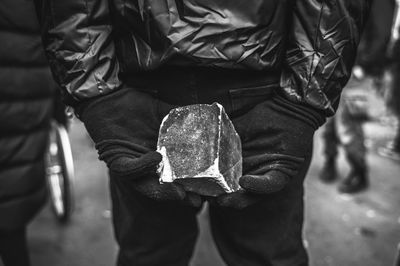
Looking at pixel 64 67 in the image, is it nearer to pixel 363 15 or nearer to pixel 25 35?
pixel 25 35

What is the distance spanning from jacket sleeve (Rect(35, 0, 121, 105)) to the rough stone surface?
24 centimetres

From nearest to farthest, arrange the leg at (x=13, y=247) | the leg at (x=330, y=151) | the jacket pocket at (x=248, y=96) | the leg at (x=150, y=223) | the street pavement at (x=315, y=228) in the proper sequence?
1. the jacket pocket at (x=248, y=96)
2. the leg at (x=150, y=223)
3. the leg at (x=13, y=247)
4. the street pavement at (x=315, y=228)
5. the leg at (x=330, y=151)

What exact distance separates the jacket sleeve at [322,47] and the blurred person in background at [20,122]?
124 centimetres

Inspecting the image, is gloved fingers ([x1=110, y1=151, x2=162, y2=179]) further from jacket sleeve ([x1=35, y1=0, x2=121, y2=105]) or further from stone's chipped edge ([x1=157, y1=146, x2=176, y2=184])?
jacket sleeve ([x1=35, y1=0, x2=121, y2=105])

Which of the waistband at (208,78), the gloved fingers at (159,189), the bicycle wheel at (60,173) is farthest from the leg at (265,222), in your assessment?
the bicycle wheel at (60,173)

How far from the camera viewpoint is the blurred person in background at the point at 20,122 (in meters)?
1.77

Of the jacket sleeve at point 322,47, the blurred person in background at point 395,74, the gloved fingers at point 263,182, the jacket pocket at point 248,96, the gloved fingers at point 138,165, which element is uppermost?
the jacket sleeve at point 322,47

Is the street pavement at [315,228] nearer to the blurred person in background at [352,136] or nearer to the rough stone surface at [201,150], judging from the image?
the blurred person in background at [352,136]

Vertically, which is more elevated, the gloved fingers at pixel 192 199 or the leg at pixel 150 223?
the gloved fingers at pixel 192 199

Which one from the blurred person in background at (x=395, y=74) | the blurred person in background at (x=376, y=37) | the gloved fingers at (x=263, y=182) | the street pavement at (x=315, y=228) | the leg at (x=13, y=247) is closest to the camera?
the gloved fingers at (x=263, y=182)

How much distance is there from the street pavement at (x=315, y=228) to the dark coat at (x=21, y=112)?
0.71 metres

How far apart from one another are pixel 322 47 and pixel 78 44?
2.36ft

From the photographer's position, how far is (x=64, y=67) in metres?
1.22

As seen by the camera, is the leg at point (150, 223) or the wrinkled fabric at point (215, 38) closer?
the wrinkled fabric at point (215, 38)
